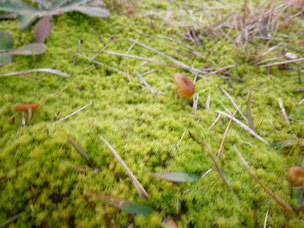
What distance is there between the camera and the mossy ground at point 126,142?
122 cm

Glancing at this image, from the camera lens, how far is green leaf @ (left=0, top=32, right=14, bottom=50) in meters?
2.29

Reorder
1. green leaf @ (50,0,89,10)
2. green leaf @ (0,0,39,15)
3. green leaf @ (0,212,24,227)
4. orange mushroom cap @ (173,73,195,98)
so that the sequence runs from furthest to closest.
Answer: green leaf @ (50,0,89,10) < green leaf @ (0,0,39,15) < orange mushroom cap @ (173,73,195,98) < green leaf @ (0,212,24,227)

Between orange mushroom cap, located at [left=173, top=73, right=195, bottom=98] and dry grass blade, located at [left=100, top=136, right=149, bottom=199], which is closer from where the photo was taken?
dry grass blade, located at [left=100, top=136, right=149, bottom=199]

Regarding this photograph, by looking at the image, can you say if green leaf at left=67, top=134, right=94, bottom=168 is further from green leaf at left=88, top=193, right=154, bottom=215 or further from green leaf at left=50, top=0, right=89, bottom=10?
green leaf at left=50, top=0, right=89, bottom=10

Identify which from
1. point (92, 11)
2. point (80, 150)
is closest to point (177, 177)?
point (80, 150)

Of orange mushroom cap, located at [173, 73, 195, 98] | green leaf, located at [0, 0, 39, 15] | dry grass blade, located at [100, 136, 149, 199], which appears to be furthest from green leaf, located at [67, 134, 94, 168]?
green leaf, located at [0, 0, 39, 15]

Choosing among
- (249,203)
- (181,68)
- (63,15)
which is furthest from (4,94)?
(249,203)

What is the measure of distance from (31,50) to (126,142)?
5.92ft

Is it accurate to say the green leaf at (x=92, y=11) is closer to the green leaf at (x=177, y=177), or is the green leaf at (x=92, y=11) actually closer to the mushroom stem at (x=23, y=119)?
the mushroom stem at (x=23, y=119)

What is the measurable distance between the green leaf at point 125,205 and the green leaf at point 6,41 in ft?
7.40

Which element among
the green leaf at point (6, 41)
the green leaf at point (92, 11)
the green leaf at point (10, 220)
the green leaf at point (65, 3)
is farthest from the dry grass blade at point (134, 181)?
the green leaf at point (65, 3)

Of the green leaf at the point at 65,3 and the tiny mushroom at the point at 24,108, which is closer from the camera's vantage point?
the tiny mushroom at the point at 24,108

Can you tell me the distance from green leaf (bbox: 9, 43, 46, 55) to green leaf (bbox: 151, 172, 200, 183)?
2140 millimetres

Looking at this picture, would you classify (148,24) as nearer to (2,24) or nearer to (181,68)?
(181,68)
